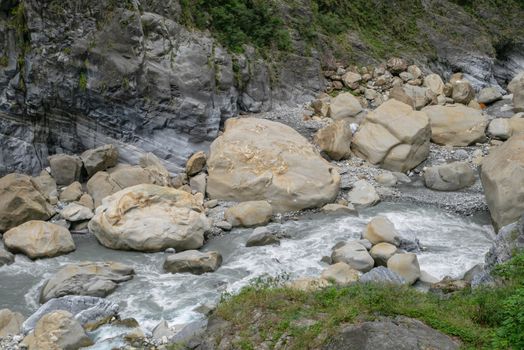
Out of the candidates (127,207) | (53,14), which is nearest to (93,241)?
(127,207)

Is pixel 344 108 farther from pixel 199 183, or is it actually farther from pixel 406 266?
pixel 406 266

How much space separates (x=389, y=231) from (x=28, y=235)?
344 inches

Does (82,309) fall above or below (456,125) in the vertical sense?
below

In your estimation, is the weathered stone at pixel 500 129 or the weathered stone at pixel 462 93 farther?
the weathered stone at pixel 462 93

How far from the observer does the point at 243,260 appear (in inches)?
560

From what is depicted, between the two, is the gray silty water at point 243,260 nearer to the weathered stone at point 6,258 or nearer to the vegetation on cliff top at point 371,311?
the weathered stone at point 6,258

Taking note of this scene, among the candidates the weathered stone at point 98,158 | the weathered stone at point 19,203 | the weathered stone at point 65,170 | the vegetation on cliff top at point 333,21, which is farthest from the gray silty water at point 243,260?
the vegetation on cliff top at point 333,21

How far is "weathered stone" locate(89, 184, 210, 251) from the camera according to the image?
1468 centimetres

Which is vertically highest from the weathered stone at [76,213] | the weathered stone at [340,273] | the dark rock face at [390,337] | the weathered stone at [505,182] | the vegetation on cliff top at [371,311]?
the dark rock face at [390,337]

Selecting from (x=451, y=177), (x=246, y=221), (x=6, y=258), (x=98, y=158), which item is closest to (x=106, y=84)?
(x=98, y=158)

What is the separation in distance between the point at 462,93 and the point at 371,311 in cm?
2128

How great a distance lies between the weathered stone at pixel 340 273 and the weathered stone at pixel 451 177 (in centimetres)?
704

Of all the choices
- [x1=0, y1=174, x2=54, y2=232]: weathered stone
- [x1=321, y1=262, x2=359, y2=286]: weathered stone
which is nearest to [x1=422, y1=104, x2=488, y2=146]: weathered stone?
[x1=321, y1=262, x2=359, y2=286]: weathered stone

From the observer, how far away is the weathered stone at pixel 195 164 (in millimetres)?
19484
